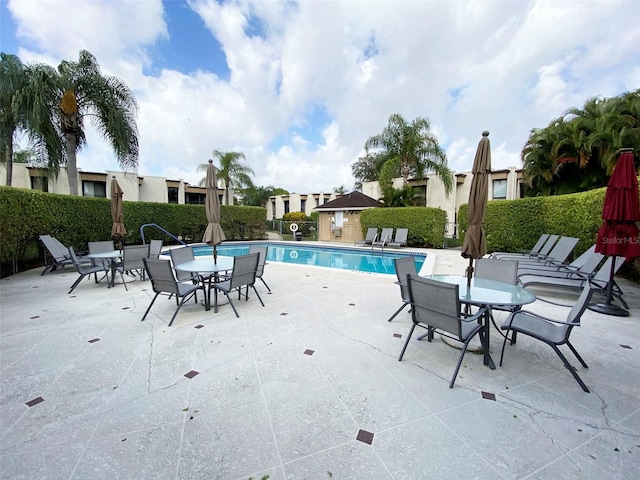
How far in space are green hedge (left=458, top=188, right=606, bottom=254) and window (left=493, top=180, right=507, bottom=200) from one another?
34.0 ft

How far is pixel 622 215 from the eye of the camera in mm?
4238

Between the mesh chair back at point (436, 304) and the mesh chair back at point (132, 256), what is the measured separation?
240 inches

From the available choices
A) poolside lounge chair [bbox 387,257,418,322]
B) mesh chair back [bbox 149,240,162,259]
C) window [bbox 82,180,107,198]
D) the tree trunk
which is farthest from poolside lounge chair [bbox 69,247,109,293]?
window [bbox 82,180,107,198]

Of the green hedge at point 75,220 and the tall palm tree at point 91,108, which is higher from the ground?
the tall palm tree at point 91,108

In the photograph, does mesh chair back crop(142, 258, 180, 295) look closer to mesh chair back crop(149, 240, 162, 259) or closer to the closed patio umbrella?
mesh chair back crop(149, 240, 162, 259)

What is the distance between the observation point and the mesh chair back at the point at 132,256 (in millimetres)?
6137

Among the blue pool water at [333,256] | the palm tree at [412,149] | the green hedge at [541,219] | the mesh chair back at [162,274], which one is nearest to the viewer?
the mesh chair back at [162,274]

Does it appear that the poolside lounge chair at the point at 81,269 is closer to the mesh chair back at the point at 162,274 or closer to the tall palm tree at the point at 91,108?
the mesh chair back at the point at 162,274

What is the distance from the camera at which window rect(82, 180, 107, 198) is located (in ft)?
72.3

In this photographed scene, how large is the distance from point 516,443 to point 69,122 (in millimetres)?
15440

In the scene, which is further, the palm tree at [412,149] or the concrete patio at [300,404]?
the palm tree at [412,149]

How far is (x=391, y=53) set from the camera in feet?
38.0

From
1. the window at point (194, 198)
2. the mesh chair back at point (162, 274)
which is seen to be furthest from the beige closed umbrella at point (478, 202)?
the window at point (194, 198)

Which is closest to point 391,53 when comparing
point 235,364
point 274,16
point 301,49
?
point 301,49
